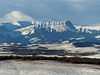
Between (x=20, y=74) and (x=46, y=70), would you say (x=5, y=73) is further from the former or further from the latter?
(x=46, y=70)

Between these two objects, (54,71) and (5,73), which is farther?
(54,71)

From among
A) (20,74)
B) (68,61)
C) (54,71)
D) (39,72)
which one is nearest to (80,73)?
(54,71)

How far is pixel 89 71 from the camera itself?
29.0 m

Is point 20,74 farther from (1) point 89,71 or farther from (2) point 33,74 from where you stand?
(1) point 89,71

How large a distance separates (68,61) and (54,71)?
1016 cm

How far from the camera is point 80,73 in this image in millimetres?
27594

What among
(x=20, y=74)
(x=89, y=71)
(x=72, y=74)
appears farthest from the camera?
(x=89, y=71)

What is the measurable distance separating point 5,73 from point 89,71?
34.3 ft

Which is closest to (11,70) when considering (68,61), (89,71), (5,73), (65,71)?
(5,73)

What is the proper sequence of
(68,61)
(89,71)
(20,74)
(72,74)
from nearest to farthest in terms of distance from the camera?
Result: (20,74) → (72,74) → (89,71) → (68,61)

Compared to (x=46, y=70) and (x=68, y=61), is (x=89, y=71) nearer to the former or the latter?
(x=46, y=70)

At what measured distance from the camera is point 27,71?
88.6 feet

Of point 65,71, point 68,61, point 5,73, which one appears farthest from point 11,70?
point 68,61

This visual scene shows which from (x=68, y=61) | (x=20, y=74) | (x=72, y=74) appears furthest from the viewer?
(x=68, y=61)
